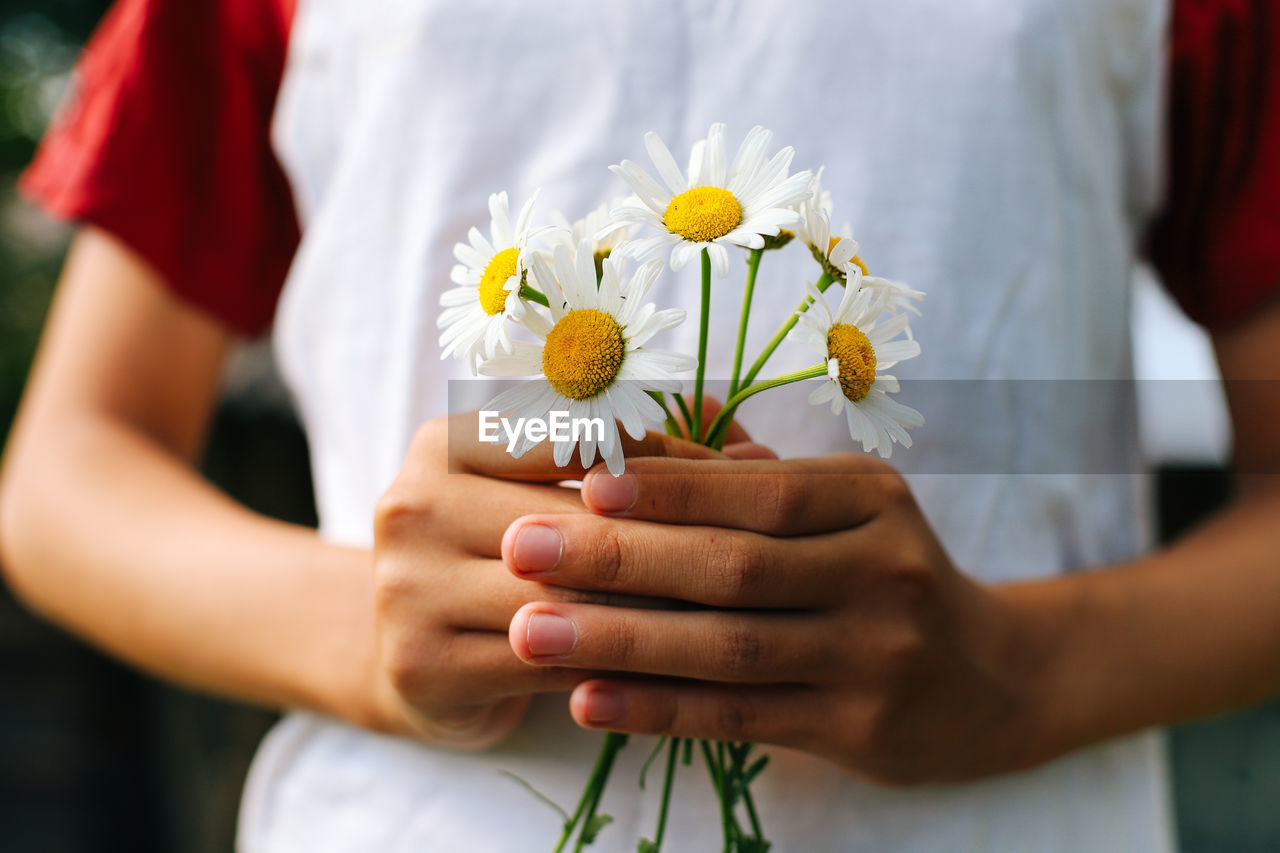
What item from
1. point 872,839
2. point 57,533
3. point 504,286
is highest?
point 504,286

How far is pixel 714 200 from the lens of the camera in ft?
0.90

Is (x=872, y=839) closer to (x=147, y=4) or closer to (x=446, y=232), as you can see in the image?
(x=446, y=232)

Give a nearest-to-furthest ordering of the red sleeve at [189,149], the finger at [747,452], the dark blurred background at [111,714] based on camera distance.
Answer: the finger at [747,452]
the red sleeve at [189,149]
the dark blurred background at [111,714]

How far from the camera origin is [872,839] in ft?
1.52

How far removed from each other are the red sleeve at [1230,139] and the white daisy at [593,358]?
46 centimetres

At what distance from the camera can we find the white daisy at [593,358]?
27cm

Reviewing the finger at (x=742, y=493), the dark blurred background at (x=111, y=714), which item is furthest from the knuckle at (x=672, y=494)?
the dark blurred background at (x=111, y=714)

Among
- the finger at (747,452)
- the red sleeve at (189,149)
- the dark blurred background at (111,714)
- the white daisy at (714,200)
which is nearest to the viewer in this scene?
the white daisy at (714,200)

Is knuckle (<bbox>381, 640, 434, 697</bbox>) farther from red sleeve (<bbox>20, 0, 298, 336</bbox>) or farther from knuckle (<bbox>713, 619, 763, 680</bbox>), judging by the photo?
red sleeve (<bbox>20, 0, 298, 336</bbox>)

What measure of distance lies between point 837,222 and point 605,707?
28 centimetres

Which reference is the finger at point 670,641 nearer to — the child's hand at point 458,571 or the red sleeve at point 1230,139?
the child's hand at point 458,571

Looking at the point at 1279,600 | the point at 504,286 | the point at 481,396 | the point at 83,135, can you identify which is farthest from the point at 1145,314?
the point at 83,135

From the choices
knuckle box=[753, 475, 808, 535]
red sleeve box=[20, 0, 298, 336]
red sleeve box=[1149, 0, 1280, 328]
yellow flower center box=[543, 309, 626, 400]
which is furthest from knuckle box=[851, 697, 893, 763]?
red sleeve box=[20, 0, 298, 336]

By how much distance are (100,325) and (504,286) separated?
49cm
